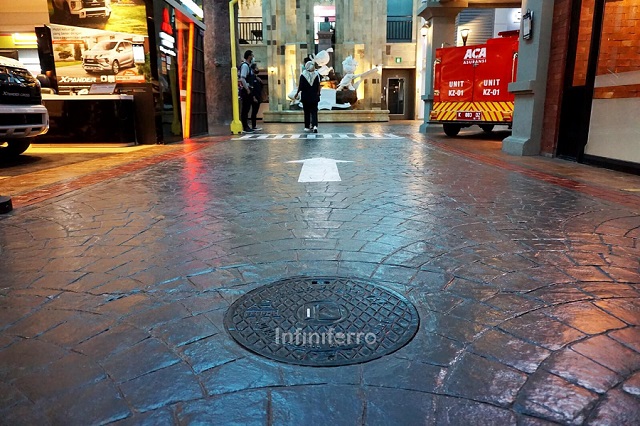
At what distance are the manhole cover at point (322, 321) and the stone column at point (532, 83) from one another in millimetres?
6792

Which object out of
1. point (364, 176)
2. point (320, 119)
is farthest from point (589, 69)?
point (320, 119)

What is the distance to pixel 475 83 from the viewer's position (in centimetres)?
1202

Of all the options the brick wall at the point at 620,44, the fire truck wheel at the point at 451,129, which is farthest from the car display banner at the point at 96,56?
the brick wall at the point at 620,44

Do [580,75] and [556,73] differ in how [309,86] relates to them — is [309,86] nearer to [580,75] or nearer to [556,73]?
[556,73]

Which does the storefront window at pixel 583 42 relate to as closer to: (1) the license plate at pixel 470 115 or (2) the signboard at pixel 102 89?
(1) the license plate at pixel 470 115

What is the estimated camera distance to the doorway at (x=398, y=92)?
99.5 feet

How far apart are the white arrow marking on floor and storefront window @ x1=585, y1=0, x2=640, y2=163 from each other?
395 centimetres

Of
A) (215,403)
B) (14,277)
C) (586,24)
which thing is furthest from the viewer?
(586,24)

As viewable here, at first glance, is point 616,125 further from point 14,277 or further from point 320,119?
point 320,119

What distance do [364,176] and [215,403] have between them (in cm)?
465

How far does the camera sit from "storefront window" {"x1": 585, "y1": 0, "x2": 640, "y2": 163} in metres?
6.15

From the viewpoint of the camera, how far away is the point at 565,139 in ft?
24.5

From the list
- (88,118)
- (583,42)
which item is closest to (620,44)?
(583,42)

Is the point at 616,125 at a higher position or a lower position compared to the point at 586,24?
lower
